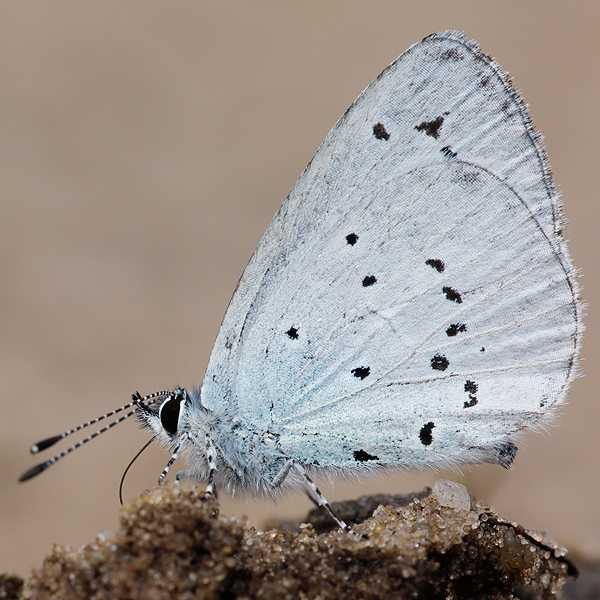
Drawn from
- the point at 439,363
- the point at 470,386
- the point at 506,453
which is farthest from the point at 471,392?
the point at 506,453

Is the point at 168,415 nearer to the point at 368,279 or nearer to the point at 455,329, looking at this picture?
the point at 368,279

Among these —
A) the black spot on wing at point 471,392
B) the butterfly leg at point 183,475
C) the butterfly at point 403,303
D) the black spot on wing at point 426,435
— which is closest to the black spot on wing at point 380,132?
the butterfly at point 403,303

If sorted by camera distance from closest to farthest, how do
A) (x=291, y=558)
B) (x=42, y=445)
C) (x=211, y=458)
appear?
(x=291, y=558) → (x=42, y=445) → (x=211, y=458)

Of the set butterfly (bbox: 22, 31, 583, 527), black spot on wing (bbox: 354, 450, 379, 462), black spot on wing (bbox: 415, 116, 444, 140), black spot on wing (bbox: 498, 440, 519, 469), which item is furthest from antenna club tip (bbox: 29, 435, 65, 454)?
black spot on wing (bbox: 415, 116, 444, 140)

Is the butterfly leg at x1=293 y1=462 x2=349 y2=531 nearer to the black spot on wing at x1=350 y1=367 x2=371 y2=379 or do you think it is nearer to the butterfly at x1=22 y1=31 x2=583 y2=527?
the butterfly at x1=22 y1=31 x2=583 y2=527

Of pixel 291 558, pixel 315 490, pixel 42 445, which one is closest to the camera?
pixel 291 558

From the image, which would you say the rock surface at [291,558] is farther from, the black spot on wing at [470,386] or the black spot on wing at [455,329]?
the black spot on wing at [455,329]
